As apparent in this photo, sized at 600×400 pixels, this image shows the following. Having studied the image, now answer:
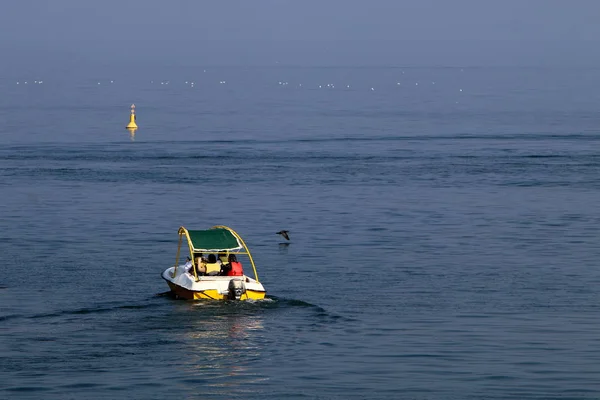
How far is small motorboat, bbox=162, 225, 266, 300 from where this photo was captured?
4706 cm

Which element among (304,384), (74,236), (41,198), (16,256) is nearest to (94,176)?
(41,198)

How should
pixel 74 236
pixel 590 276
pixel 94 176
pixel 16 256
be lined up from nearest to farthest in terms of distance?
pixel 590 276 → pixel 16 256 → pixel 74 236 → pixel 94 176

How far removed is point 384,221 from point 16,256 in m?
23.2

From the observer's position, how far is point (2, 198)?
8088cm

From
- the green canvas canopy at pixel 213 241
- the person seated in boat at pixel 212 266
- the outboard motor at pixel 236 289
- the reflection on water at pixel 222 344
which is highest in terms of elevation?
the green canvas canopy at pixel 213 241

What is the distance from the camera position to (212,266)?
163ft

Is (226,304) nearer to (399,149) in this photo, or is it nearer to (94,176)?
(94,176)

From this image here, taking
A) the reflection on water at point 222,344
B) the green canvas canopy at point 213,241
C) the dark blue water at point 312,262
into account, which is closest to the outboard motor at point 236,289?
the reflection on water at point 222,344

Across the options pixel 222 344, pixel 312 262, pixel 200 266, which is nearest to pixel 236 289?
pixel 200 266

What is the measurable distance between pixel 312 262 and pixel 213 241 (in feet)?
36.8

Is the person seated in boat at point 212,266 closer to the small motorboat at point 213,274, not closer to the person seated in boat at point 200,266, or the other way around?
the small motorboat at point 213,274

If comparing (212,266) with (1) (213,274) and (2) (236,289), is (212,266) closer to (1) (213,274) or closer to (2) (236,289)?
(1) (213,274)

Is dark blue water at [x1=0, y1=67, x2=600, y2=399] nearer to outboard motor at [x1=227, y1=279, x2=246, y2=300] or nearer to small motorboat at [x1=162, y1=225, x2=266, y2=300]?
small motorboat at [x1=162, y1=225, x2=266, y2=300]

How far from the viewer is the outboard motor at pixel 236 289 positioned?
46.5 meters
